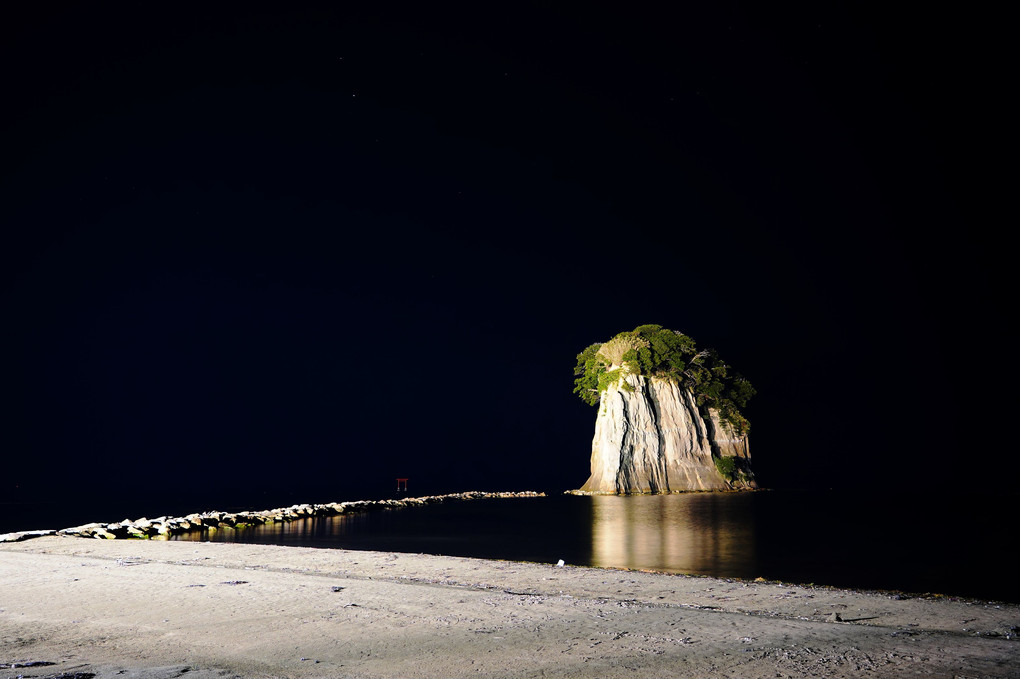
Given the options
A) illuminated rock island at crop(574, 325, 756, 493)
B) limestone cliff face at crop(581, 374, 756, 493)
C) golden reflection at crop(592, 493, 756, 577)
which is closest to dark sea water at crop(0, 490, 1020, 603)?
golden reflection at crop(592, 493, 756, 577)

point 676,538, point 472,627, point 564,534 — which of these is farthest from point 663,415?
point 472,627

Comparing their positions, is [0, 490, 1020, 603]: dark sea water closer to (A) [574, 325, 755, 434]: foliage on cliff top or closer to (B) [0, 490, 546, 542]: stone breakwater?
(B) [0, 490, 546, 542]: stone breakwater

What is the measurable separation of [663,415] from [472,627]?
51909mm

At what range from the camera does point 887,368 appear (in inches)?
3986

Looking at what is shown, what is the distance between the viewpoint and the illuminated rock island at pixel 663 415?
57.9 metres

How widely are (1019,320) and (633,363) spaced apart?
76533 millimetres

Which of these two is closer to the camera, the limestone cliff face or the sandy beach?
the sandy beach

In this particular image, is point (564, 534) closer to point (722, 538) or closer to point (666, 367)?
point (722, 538)

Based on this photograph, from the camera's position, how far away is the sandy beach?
6867 millimetres

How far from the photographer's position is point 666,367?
60844 mm

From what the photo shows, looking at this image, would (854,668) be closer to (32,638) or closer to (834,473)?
(32,638)

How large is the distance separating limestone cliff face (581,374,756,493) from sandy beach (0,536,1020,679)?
1749 inches

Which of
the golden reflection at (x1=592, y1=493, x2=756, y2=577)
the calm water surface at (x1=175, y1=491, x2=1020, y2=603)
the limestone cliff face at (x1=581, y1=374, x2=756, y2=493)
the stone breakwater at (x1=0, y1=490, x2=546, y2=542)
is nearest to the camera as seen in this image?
the calm water surface at (x1=175, y1=491, x2=1020, y2=603)

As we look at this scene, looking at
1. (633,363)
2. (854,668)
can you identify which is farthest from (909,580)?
(633,363)
